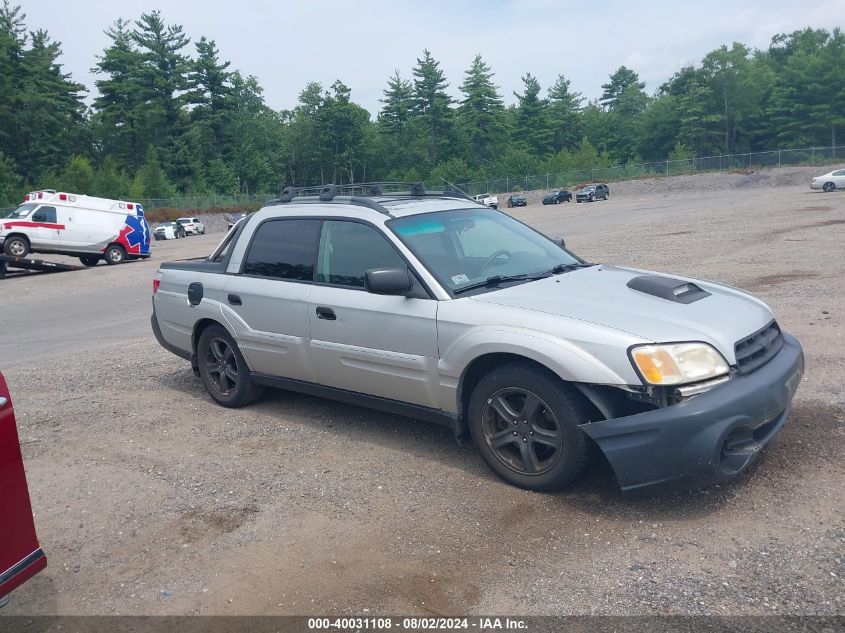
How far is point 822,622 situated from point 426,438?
296 cm

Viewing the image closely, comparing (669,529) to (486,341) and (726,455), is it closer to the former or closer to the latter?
(726,455)

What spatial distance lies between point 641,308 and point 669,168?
74897 millimetres

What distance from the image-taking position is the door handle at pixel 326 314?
534cm

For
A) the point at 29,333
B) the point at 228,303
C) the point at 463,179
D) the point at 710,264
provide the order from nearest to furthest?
the point at 228,303, the point at 29,333, the point at 710,264, the point at 463,179

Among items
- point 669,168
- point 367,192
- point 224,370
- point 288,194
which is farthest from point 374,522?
point 669,168

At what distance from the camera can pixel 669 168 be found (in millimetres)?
74000

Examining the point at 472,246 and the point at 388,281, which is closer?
the point at 388,281

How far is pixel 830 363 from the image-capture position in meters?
6.51

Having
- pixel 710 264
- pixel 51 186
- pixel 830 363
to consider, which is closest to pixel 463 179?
pixel 51 186

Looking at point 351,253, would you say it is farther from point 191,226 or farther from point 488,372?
point 191,226

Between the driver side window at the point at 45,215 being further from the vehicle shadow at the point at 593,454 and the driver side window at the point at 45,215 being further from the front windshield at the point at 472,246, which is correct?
the front windshield at the point at 472,246

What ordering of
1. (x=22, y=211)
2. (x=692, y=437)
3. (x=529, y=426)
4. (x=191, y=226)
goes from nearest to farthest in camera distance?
1. (x=692, y=437)
2. (x=529, y=426)
3. (x=22, y=211)
4. (x=191, y=226)

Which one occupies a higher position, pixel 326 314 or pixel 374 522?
pixel 326 314

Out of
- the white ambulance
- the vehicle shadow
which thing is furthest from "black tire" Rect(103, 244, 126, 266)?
the vehicle shadow
